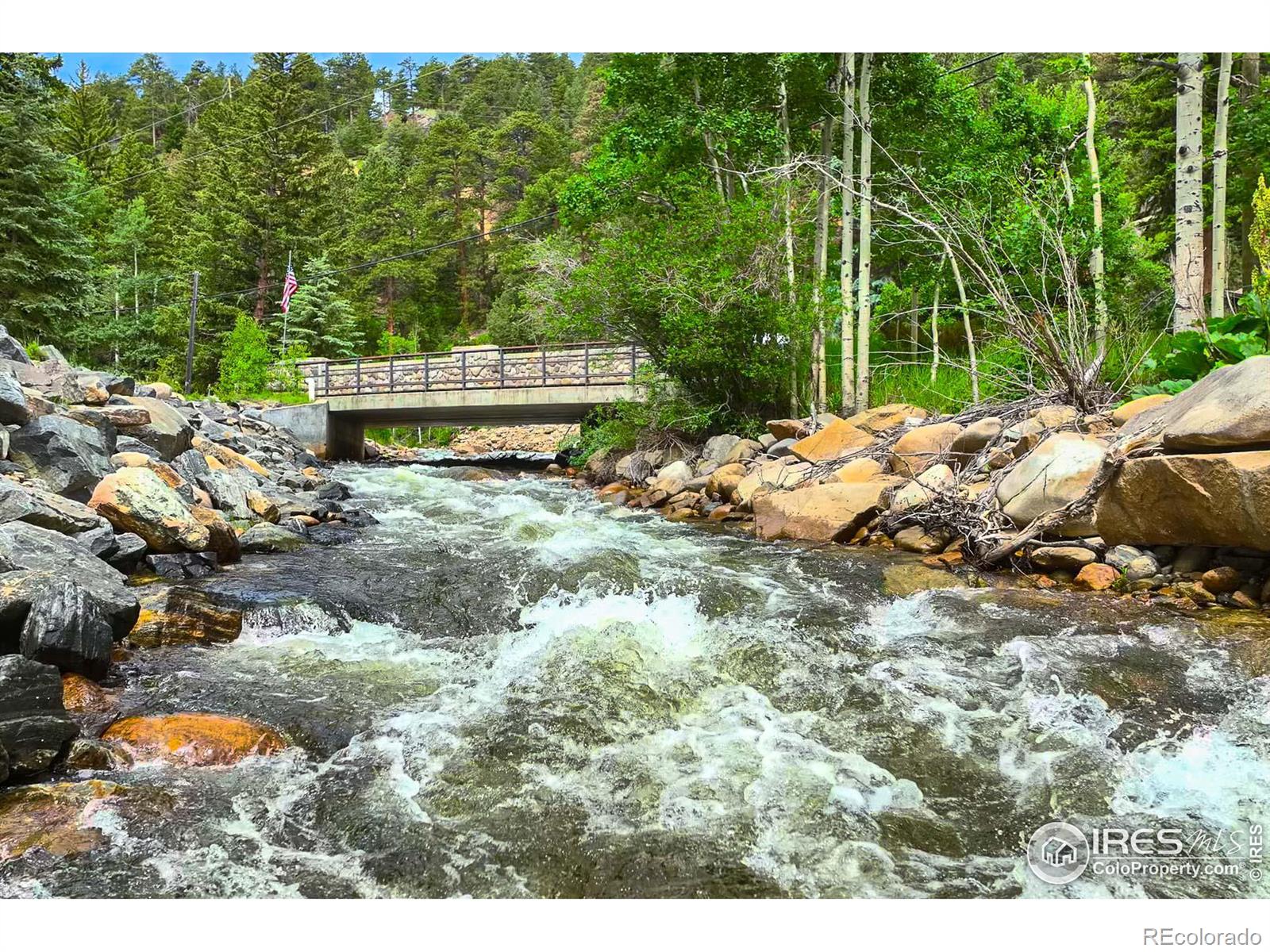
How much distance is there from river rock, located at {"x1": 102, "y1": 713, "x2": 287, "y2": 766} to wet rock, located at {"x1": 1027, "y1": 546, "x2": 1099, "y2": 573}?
5438 mm

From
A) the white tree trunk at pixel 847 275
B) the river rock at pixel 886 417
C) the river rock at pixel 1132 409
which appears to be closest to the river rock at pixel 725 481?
the river rock at pixel 886 417

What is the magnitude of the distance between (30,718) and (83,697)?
0.69m

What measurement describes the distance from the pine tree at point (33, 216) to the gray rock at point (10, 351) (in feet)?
34.5

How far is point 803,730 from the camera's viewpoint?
347 cm

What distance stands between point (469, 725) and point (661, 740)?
900 millimetres

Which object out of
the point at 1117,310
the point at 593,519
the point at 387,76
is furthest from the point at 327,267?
the point at 387,76

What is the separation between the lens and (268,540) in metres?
7.72

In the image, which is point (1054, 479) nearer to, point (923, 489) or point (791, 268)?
point (923, 489)

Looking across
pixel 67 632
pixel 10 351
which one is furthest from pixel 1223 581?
pixel 10 351

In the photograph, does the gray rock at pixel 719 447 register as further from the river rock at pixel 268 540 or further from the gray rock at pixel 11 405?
the gray rock at pixel 11 405

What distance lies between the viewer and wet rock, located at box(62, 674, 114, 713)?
3545 mm

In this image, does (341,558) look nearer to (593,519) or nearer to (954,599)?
(593,519)

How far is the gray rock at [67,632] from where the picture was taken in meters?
3.68

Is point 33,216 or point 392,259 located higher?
point 392,259
